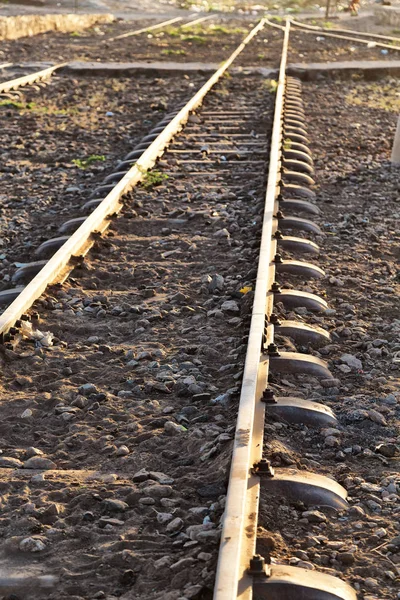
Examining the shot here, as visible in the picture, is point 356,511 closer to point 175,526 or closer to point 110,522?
point 175,526

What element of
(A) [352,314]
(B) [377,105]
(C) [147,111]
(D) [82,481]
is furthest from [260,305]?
(B) [377,105]

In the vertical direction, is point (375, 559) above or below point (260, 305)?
below

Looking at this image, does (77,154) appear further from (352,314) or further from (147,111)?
(352,314)

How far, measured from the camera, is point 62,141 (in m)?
11.1

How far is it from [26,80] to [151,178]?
771cm

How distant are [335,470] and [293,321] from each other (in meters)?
1.48

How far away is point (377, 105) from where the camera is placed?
1464 cm

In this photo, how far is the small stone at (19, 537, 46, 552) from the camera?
322 cm

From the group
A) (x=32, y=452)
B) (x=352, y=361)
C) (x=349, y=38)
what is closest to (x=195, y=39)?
(x=349, y=38)

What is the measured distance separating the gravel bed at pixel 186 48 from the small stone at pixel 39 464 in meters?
15.7

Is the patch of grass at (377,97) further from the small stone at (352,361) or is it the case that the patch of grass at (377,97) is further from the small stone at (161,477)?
the small stone at (161,477)

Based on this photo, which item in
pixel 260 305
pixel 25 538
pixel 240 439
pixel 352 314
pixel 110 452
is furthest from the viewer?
pixel 352 314

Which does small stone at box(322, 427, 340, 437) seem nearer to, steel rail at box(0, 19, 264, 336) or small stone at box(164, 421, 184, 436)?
small stone at box(164, 421, 184, 436)

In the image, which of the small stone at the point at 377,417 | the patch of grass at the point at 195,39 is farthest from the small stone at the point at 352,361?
the patch of grass at the point at 195,39
